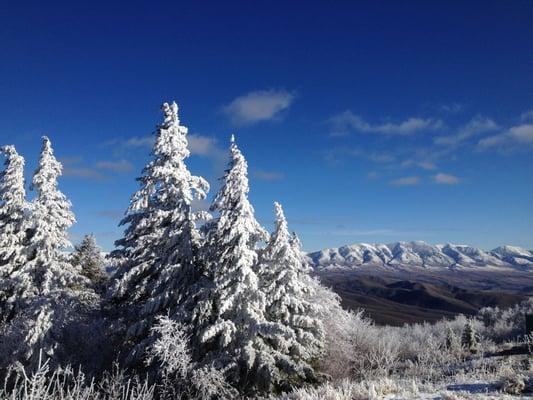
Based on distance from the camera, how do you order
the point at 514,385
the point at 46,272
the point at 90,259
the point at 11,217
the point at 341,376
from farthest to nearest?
the point at 90,259 < the point at 11,217 < the point at 46,272 < the point at 341,376 < the point at 514,385

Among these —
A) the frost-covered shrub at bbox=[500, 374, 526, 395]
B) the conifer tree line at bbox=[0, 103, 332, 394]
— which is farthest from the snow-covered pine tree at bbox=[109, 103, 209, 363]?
the frost-covered shrub at bbox=[500, 374, 526, 395]

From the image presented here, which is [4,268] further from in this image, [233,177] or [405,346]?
[405,346]

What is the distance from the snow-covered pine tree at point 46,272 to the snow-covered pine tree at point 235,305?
8.09 m

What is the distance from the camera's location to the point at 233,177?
821 inches

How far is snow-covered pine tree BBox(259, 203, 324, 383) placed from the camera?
20094mm

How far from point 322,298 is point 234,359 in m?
10.9

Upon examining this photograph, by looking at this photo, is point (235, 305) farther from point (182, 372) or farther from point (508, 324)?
point (508, 324)

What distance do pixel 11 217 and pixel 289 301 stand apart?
1941 centimetres

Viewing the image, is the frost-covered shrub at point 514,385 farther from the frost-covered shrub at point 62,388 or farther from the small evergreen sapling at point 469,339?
the small evergreen sapling at point 469,339

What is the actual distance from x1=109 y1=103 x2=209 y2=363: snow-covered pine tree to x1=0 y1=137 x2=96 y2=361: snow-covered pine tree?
10.3ft

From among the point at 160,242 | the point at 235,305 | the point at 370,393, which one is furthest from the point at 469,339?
the point at 370,393

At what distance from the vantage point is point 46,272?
2580 centimetres

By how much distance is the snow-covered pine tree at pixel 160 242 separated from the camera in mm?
20531

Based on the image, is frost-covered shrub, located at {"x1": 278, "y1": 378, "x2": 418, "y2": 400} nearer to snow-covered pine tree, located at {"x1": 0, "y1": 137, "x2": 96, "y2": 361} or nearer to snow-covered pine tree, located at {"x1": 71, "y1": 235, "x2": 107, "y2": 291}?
snow-covered pine tree, located at {"x1": 0, "y1": 137, "x2": 96, "y2": 361}
